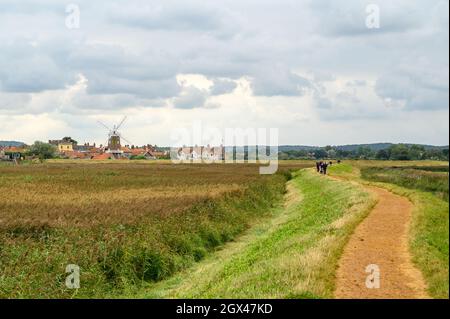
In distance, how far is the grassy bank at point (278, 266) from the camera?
11.1 metres

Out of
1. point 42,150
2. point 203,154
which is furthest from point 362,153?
point 42,150

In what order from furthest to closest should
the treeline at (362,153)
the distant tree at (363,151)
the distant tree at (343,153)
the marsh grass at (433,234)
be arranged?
the distant tree at (343,153) → the distant tree at (363,151) → the treeline at (362,153) → the marsh grass at (433,234)

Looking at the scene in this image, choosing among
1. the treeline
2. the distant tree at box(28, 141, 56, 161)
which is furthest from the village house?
the distant tree at box(28, 141, 56, 161)

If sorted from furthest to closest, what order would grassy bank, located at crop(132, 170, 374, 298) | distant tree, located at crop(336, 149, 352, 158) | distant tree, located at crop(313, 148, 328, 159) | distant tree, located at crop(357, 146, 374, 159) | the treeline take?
distant tree, located at crop(313, 148, 328, 159) < distant tree, located at crop(336, 149, 352, 158) < distant tree, located at crop(357, 146, 374, 159) < the treeline < grassy bank, located at crop(132, 170, 374, 298)

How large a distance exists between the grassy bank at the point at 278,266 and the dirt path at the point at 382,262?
0.28m

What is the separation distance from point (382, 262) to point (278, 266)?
2307 millimetres

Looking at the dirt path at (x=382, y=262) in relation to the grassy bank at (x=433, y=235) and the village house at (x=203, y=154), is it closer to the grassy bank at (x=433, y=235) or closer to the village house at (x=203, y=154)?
the grassy bank at (x=433, y=235)

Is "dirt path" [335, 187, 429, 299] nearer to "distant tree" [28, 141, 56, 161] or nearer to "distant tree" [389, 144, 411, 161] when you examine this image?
"distant tree" [389, 144, 411, 161]

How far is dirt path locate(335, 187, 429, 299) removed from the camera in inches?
407

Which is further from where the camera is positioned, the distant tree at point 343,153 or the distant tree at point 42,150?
the distant tree at point 42,150

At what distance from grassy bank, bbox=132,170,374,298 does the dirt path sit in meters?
0.28

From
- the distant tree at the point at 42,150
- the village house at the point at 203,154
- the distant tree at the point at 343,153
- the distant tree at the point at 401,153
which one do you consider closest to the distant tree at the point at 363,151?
the distant tree at the point at 343,153

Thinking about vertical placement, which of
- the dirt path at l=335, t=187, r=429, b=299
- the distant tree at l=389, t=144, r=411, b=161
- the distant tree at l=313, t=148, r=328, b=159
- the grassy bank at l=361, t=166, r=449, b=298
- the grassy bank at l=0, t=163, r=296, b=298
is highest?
the distant tree at l=389, t=144, r=411, b=161
